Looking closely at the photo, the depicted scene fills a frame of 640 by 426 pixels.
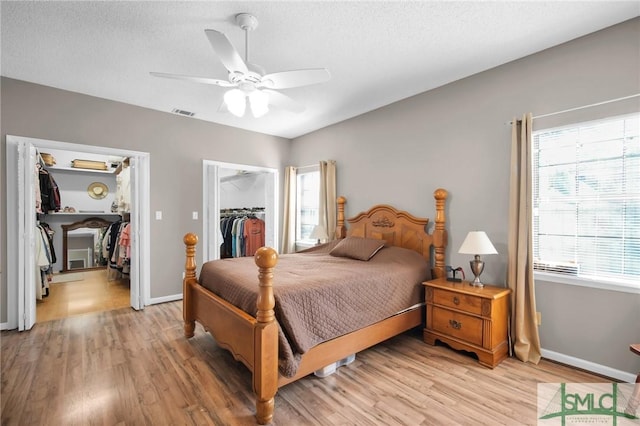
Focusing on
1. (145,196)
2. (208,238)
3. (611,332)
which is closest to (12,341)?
(145,196)

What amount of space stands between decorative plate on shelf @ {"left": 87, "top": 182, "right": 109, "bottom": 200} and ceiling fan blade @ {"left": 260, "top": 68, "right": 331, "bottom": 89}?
19.5 ft

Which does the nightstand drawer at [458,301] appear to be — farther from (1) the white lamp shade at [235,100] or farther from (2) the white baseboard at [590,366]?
(1) the white lamp shade at [235,100]

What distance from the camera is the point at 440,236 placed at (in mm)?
3117

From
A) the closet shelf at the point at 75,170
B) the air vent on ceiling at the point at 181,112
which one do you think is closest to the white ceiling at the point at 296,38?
the air vent on ceiling at the point at 181,112

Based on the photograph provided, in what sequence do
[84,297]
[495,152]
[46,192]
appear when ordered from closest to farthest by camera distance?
[495,152]
[84,297]
[46,192]

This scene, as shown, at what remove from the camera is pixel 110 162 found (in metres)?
6.16

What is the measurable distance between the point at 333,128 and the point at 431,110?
166cm

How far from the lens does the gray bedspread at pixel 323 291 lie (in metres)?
1.93

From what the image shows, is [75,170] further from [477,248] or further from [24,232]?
[477,248]

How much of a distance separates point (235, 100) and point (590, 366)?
343 centimetres

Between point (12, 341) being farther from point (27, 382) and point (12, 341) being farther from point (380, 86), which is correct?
point (380, 86)

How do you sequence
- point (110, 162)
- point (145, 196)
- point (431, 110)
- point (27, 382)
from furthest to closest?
point (110, 162), point (145, 196), point (431, 110), point (27, 382)

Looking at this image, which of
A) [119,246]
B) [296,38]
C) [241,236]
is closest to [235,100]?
[296,38]

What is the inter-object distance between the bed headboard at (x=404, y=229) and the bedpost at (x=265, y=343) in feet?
6.72
